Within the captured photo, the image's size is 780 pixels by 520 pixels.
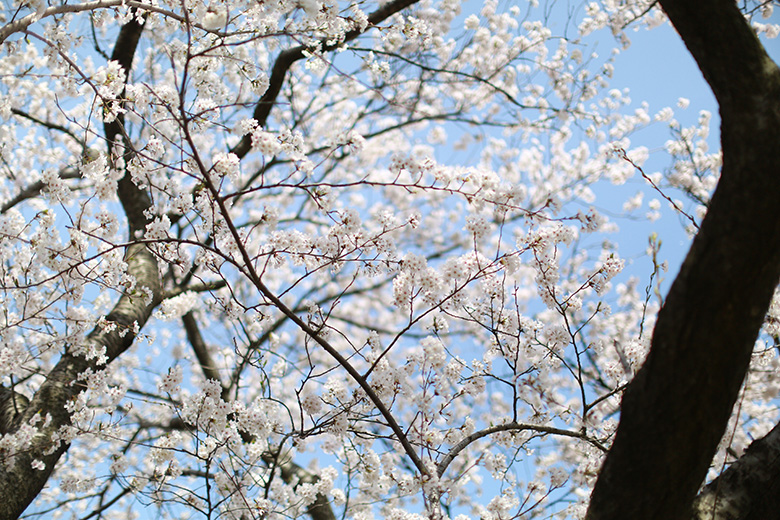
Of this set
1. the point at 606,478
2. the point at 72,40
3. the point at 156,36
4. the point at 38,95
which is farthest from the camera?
the point at 38,95

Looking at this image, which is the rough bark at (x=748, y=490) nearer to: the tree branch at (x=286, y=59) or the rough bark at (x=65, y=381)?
the rough bark at (x=65, y=381)

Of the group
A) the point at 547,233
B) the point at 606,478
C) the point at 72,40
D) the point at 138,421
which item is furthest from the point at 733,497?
the point at 138,421

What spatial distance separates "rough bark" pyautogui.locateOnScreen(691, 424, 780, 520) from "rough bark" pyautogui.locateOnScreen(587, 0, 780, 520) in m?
0.28

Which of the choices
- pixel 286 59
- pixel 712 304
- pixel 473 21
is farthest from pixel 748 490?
pixel 473 21

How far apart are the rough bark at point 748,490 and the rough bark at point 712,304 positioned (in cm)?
28

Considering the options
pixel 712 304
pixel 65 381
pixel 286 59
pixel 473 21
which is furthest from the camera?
pixel 473 21

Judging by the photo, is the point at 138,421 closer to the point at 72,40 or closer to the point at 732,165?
the point at 72,40

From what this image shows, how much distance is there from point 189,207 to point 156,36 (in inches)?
115

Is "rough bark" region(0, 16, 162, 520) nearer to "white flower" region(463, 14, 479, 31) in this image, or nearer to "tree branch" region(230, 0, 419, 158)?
"tree branch" region(230, 0, 419, 158)

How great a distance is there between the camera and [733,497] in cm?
181

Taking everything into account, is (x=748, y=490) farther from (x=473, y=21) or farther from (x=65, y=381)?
(x=473, y=21)

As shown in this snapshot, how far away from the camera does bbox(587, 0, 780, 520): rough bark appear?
4.61 ft

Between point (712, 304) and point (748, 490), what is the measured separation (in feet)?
2.66

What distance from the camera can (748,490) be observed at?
5.93ft
